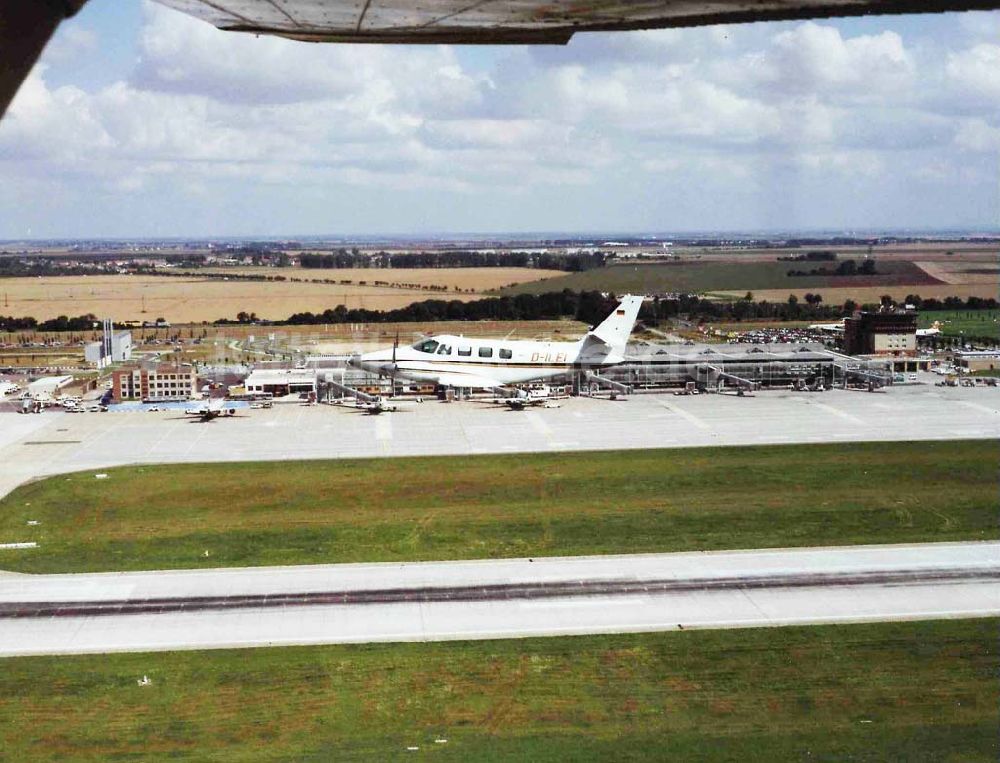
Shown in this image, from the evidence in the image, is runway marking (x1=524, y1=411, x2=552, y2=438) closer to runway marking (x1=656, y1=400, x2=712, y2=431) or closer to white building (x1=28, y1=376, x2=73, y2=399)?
runway marking (x1=656, y1=400, x2=712, y2=431)

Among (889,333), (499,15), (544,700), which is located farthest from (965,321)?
(499,15)

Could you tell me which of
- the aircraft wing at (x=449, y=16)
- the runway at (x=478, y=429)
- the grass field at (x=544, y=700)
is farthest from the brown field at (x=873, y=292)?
the aircraft wing at (x=449, y=16)

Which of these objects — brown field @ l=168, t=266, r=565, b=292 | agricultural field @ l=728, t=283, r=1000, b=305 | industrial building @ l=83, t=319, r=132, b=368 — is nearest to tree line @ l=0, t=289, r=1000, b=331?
agricultural field @ l=728, t=283, r=1000, b=305

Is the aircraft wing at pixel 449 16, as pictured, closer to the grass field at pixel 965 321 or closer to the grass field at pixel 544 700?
the grass field at pixel 544 700

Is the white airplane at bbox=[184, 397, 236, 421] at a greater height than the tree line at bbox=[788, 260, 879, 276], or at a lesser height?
lesser

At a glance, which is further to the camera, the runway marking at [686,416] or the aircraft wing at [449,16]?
the runway marking at [686,416]

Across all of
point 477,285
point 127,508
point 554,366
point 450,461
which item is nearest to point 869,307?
point 477,285
